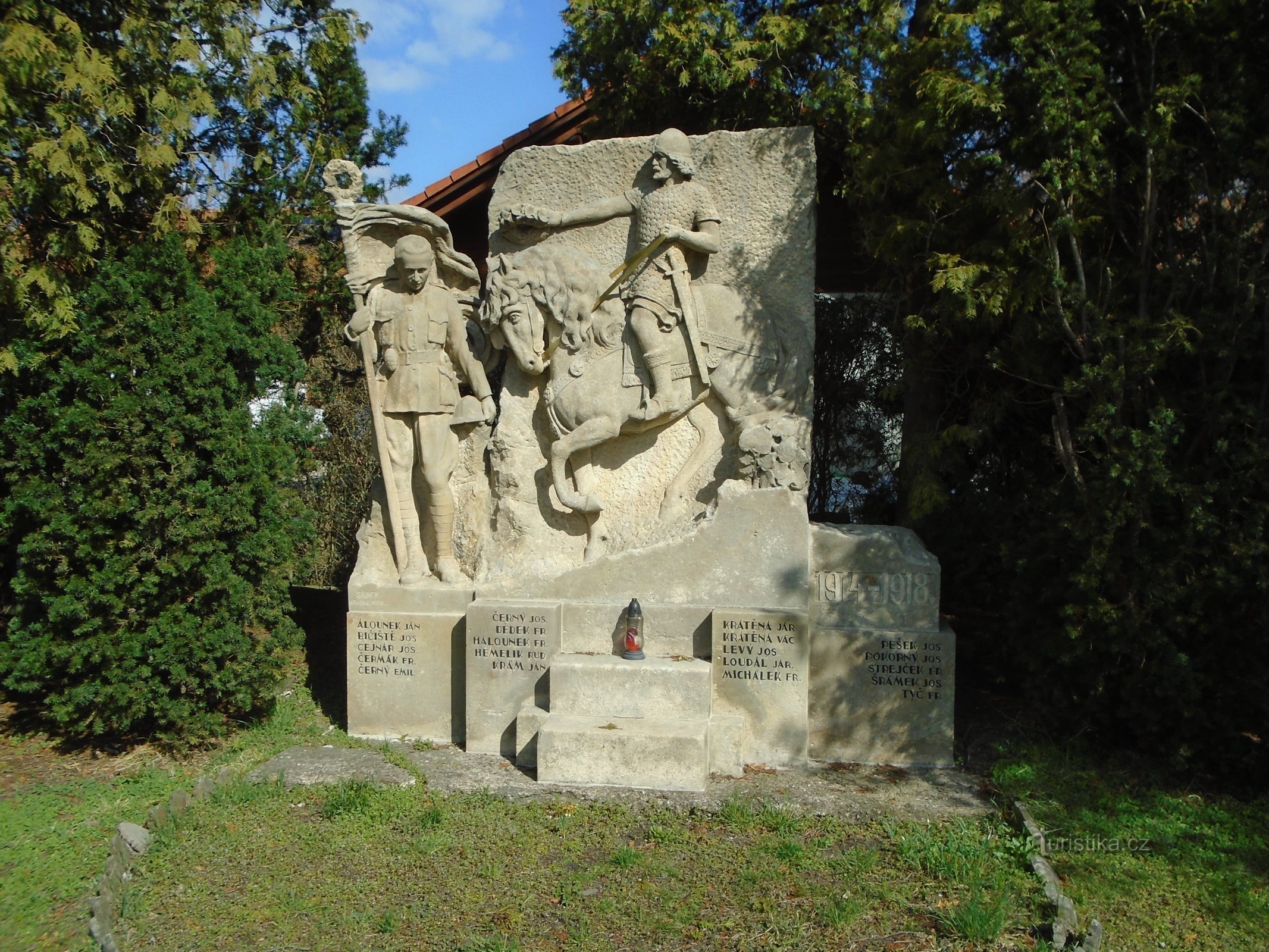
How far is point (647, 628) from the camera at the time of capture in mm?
6449

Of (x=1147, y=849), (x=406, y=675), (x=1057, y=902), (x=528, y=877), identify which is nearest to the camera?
(x=1057, y=902)

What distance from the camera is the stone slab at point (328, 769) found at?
5.91 metres

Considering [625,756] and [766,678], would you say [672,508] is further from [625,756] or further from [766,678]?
[625,756]

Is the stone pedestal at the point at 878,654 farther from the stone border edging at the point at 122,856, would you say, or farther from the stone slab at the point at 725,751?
the stone border edging at the point at 122,856

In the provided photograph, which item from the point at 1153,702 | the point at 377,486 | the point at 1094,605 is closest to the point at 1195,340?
the point at 1094,605

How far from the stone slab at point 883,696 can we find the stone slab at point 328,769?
2567 millimetres

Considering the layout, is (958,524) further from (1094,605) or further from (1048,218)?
(1048,218)

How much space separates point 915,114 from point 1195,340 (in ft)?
7.09

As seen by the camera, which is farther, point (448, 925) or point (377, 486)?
point (377, 486)

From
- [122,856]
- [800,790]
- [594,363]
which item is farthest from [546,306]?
[122,856]

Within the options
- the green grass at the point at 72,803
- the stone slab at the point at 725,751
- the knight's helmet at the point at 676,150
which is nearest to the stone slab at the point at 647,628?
the stone slab at the point at 725,751

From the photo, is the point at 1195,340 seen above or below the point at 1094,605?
above

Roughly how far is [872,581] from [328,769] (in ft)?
11.7

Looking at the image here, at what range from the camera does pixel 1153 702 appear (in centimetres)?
579
